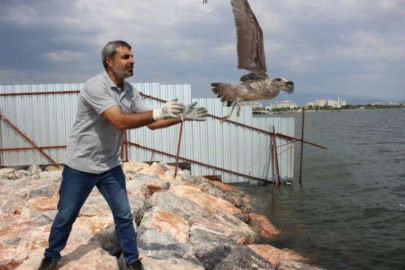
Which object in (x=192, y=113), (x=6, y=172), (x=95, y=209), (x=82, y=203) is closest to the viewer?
(x=192, y=113)

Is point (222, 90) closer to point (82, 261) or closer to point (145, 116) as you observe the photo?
point (145, 116)

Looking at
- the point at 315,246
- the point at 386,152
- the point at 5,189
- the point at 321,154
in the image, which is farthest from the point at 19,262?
the point at 386,152

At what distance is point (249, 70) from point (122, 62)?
1428mm

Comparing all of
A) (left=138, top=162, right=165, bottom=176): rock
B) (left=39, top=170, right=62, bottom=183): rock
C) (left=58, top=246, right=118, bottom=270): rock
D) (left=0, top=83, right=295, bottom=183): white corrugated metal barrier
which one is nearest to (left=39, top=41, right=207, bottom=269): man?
(left=58, top=246, right=118, bottom=270): rock

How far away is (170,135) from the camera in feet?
35.7

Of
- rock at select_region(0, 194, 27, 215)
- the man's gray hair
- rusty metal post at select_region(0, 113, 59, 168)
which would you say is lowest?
rock at select_region(0, 194, 27, 215)

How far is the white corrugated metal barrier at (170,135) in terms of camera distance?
34.1 ft

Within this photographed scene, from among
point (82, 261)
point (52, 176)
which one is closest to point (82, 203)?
point (82, 261)

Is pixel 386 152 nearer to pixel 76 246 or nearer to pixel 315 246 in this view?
pixel 315 246

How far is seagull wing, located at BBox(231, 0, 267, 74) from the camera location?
3.47 m

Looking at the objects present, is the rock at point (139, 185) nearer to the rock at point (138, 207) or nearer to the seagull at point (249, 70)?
the rock at point (138, 207)

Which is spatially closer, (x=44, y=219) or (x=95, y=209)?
(x=44, y=219)

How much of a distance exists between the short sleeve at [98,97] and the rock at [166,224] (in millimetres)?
2249

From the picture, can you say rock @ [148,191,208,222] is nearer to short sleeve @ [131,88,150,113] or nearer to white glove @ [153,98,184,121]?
short sleeve @ [131,88,150,113]
